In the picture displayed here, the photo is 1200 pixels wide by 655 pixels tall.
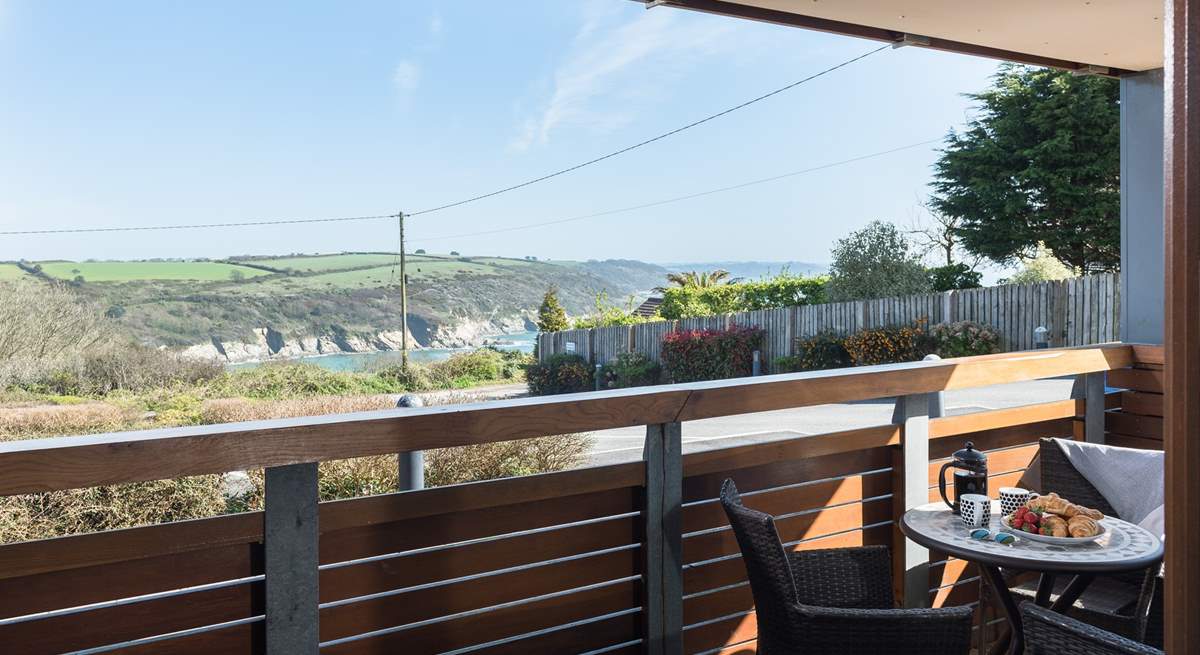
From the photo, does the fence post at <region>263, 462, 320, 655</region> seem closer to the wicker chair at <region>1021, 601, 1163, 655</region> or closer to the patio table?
the wicker chair at <region>1021, 601, 1163, 655</region>

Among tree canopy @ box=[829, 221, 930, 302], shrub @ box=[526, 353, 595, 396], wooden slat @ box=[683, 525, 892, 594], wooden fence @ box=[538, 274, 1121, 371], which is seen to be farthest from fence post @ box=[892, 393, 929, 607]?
shrub @ box=[526, 353, 595, 396]

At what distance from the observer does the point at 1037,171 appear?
1594 centimetres

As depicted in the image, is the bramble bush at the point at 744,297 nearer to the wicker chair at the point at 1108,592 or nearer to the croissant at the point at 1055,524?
the wicker chair at the point at 1108,592

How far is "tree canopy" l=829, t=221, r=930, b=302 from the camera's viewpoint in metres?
14.4

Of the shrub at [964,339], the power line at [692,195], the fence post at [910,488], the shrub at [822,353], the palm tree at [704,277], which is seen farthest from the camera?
the power line at [692,195]

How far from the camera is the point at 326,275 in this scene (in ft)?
88.7

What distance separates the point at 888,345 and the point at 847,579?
1147 cm

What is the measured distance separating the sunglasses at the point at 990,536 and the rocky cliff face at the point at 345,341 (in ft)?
63.2

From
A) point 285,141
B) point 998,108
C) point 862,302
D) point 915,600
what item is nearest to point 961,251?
point 998,108

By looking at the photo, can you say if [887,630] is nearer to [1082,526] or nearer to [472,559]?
[1082,526]

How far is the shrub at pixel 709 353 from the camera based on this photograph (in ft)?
51.5

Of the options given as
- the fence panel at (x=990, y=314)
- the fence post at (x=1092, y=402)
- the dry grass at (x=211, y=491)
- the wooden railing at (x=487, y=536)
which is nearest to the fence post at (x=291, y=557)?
the wooden railing at (x=487, y=536)

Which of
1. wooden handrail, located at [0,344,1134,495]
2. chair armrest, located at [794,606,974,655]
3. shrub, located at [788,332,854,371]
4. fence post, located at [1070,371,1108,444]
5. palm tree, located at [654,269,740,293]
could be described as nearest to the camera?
wooden handrail, located at [0,344,1134,495]

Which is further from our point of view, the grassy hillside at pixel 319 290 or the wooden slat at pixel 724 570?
the grassy hillside at pixel 319 290
